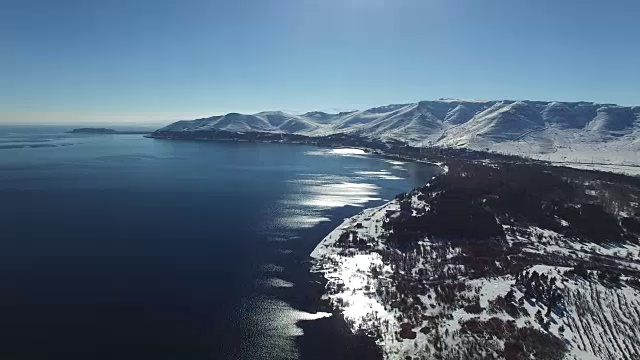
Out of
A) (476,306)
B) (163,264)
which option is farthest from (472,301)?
(163,264)

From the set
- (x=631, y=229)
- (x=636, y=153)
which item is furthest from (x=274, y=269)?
(x=636, y=153)

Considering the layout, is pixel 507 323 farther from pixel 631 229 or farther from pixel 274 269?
pixel 631 229

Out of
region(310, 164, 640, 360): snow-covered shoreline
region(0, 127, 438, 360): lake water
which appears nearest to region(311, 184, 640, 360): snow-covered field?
region(310, 164, 640, 360): snow-covered shoreline

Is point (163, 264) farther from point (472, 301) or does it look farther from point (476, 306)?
point (476, 306)

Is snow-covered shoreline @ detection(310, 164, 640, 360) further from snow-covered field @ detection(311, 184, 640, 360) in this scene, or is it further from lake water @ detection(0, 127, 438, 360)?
lake water @ detection(0, 127, 438, 360)

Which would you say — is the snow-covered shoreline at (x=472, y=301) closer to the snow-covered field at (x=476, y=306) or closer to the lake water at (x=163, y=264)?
the snow-covered field at (x=476, y=306)

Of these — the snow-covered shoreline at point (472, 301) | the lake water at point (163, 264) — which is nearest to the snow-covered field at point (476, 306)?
the snow-covered shoreline at point (472, 301)

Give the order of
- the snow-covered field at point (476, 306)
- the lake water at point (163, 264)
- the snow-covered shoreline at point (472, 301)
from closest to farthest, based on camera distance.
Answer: the snow-covered field at point (476, 306) → the snow-covered shoreline at point (472, 301) → the lake water at point (163, 264)

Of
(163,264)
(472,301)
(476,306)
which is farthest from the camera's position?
(163,264)
